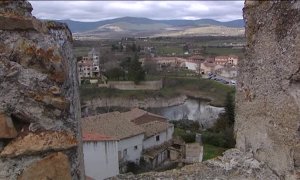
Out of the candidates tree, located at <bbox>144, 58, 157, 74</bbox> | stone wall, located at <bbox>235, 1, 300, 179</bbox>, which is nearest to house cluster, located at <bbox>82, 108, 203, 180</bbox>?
stone wall, located at <bbox>235, 1, 300, 179</bbox>

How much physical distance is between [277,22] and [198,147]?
20.5 meters

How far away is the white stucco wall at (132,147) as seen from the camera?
71.4 feet

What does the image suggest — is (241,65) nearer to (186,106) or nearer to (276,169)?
(276,169)

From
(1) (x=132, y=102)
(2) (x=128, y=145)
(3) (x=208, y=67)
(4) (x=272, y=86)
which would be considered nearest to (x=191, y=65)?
(3) (x=208, y=67)

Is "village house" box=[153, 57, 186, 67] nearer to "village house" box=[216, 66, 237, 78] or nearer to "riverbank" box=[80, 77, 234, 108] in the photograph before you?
"village house" box=[216, 66, 237, 78]

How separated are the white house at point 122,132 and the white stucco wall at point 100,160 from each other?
136 cm

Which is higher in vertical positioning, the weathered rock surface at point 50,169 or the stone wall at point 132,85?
the weathered rock surface at point 50,169

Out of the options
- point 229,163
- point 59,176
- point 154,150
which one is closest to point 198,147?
point 154,150

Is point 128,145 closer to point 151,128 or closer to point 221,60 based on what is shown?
point 151,128

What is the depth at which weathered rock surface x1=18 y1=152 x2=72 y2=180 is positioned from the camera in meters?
2.63

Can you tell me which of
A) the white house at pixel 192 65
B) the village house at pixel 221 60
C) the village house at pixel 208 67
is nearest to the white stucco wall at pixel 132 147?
the village house at pixel 208 67

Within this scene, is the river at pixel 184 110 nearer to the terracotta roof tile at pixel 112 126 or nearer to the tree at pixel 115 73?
the tree at pixel 115 73

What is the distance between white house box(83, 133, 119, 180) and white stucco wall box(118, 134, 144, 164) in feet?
7.50

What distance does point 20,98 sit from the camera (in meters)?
2.68
